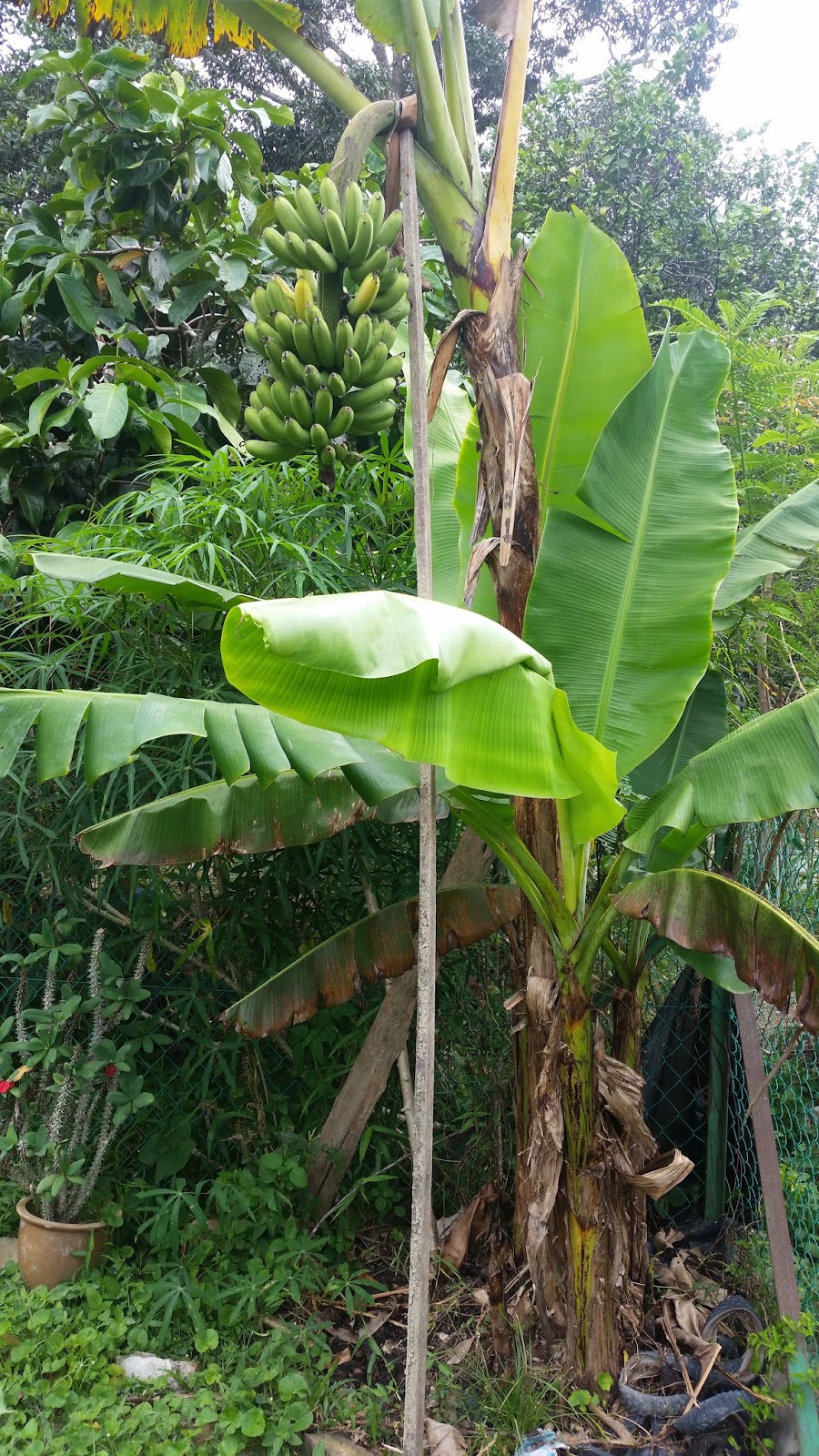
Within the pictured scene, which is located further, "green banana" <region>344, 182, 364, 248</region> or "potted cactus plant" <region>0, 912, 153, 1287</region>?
"potted cactus plant" <region>0, 912, 153, 1287</region>

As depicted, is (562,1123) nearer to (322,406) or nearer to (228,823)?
(228,823)

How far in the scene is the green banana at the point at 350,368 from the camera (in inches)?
81.4

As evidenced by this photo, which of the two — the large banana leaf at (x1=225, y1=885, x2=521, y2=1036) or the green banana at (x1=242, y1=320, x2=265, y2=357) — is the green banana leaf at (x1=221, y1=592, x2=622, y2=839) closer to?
the large banana leaf at (x1=225, y1=885, x2=521, y2=1036)

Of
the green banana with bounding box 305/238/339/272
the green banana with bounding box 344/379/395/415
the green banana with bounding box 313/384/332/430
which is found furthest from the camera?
the green banana with bounding box 344/379/395/415

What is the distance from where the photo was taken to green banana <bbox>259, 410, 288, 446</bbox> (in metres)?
2.19

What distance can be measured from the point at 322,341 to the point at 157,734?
3.08ft

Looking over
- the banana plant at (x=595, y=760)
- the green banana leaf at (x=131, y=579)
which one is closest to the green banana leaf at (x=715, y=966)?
the banana plant at (x=595, y=760)

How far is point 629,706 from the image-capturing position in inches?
82.3

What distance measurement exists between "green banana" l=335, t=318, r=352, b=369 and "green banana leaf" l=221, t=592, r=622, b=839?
0.95 m

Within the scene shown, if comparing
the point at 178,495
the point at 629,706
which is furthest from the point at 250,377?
the point at 629,706

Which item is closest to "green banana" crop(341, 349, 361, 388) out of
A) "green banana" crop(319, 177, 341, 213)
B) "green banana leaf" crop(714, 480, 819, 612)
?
"green banana" crop(319, 177, 341, 213)

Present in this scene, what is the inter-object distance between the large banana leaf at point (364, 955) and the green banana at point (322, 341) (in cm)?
138

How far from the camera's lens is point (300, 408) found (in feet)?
7.04

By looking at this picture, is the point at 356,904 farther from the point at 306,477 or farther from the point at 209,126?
the point at 209,126
